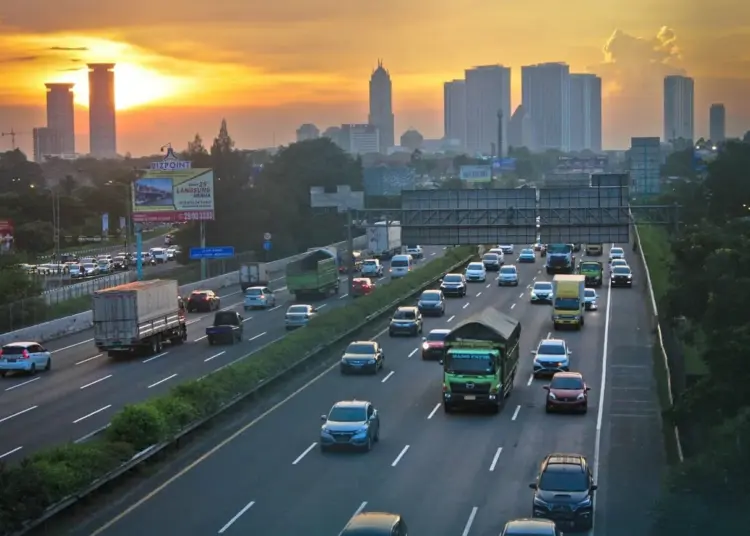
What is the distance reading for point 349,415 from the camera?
30.3 meters

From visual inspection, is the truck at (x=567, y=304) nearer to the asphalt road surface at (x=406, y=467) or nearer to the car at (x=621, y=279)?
the asphalt road surface at (x=406, y=467)

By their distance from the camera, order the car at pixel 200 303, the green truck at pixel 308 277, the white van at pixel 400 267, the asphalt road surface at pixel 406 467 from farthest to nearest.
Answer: the white van at pixel 400 267 < the green truck at pixel 308 277 < the car at pixel 200 303 < the asphalt road surface at pixel 406 467

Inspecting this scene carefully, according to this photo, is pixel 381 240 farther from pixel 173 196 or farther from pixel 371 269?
pixel 173 196

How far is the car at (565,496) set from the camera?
22500 mm

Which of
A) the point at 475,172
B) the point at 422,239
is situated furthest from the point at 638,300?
the point at 475,172

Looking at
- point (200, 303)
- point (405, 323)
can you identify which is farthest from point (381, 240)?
point (405, 323)

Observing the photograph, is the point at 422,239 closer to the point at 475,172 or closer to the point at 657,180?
the point at 657,180

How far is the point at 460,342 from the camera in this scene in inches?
1372

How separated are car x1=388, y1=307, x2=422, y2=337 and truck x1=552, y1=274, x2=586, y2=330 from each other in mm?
6182

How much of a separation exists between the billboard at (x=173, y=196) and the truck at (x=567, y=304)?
29.7m

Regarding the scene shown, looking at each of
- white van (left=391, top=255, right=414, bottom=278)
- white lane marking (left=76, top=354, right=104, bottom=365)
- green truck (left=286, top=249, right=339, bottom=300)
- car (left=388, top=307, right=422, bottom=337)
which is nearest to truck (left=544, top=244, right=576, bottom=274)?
white van (left=391, top=255, right=414, bottom=278)

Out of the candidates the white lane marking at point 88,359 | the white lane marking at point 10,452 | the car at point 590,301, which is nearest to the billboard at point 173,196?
the car at point 590,301

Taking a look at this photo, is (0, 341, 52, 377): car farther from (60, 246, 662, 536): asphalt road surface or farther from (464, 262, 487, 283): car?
(464, 262, 487, 283): car

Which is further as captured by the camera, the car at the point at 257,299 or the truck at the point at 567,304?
the car at the point at 257,299
